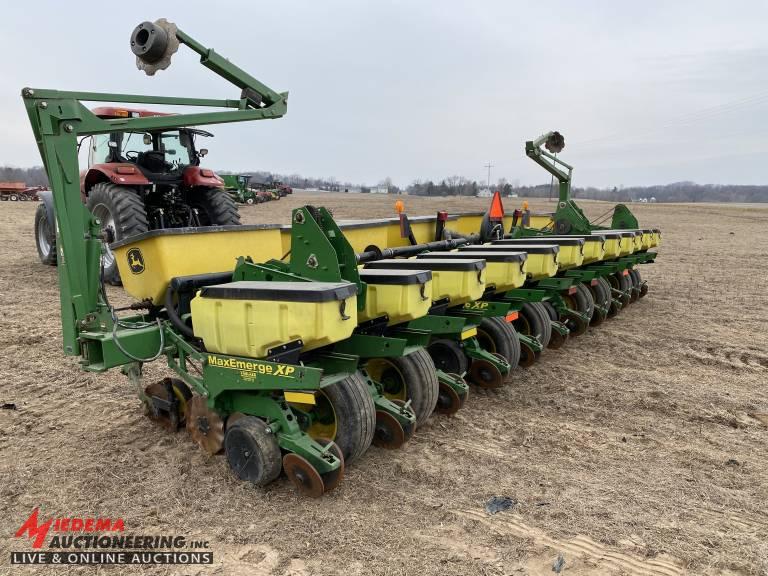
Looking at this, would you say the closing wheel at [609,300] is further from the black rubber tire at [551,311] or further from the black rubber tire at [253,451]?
the black rubber tire at [253,451]

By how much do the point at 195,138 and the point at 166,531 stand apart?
7064 millimetres

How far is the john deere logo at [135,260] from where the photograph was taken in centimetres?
367

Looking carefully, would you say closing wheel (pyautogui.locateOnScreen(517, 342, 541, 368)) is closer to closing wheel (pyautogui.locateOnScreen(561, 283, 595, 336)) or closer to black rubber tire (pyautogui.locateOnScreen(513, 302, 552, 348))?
black rubber tire (pyautogui.locateOnScreen(513, 302, 552, 348))

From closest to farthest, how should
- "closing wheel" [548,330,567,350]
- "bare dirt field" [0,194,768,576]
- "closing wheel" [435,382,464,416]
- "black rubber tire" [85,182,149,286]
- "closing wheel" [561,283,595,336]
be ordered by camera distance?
1. "bare dirt field" [0,194,768,576]
2. "closing wheel" [435,382,464,416]
3. "closing wheel" [548,330,567,350]
4. "closing wheel" [561,283,595,336]
5. "black rubber tire" [85,182,149,286]

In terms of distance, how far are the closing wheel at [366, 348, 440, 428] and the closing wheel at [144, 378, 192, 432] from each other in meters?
1.35

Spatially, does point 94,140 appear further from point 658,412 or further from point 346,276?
point 658,412

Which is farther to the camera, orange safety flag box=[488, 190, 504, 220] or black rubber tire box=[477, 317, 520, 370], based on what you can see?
orange safety flag box=[488, 190, 504, 220]

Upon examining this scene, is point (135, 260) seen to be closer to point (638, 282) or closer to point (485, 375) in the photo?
point (485, 375)

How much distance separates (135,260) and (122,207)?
3.66 meters

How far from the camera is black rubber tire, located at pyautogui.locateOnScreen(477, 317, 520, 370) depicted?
4977mm

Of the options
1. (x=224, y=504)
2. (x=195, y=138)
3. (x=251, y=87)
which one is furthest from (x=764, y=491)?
(x=195, y=138)

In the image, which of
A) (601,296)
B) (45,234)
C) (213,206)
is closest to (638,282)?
(601,296)

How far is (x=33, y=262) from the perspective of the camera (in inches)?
419

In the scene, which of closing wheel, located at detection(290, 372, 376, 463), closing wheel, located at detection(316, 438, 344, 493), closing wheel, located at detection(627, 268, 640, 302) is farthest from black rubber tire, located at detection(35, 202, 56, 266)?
closing wheel, located at detection(627, 268, 640, 302)
